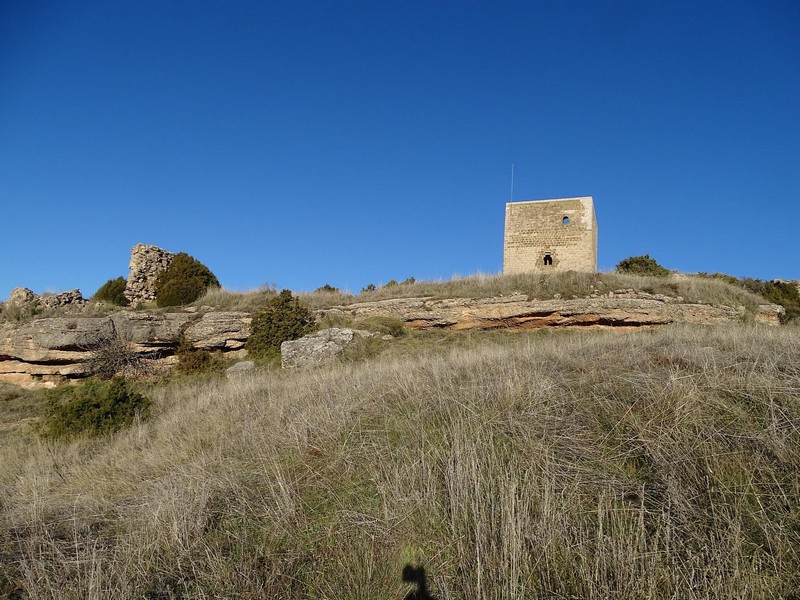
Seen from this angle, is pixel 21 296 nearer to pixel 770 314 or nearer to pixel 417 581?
pixel 417 581

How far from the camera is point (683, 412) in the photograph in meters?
3.46

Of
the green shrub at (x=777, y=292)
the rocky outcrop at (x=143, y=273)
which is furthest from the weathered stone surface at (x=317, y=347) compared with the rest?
the green shrub at (x=777, y=292)

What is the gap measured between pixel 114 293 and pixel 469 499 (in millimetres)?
Result: 19188

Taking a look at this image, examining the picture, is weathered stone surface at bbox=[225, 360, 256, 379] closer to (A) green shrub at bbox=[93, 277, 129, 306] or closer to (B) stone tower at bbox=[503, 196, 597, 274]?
(A) green shrub at bbox=[93, 277, 129, 306]

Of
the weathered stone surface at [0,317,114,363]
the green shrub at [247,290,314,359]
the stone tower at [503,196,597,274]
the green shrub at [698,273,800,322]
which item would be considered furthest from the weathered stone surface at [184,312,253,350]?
the green shrub at [698,273,800,322]

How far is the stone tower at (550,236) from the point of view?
19500 millimetres

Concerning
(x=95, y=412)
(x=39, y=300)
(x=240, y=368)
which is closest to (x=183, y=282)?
(x=39, y=300)

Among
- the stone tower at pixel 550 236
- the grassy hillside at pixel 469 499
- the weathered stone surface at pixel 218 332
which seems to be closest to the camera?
the grassy hillside at pixel 469 499

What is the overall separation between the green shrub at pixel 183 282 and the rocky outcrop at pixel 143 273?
420 millimetres

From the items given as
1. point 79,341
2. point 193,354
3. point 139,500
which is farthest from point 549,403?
point 79,341

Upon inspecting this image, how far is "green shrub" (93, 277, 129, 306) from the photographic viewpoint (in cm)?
1766

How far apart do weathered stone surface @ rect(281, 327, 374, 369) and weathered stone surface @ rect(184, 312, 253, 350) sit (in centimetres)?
272

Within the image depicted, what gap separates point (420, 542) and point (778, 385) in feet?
10.6

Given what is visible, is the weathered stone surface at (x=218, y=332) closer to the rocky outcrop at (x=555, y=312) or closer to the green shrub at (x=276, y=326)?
the green shrub at (x=276, y=326)
